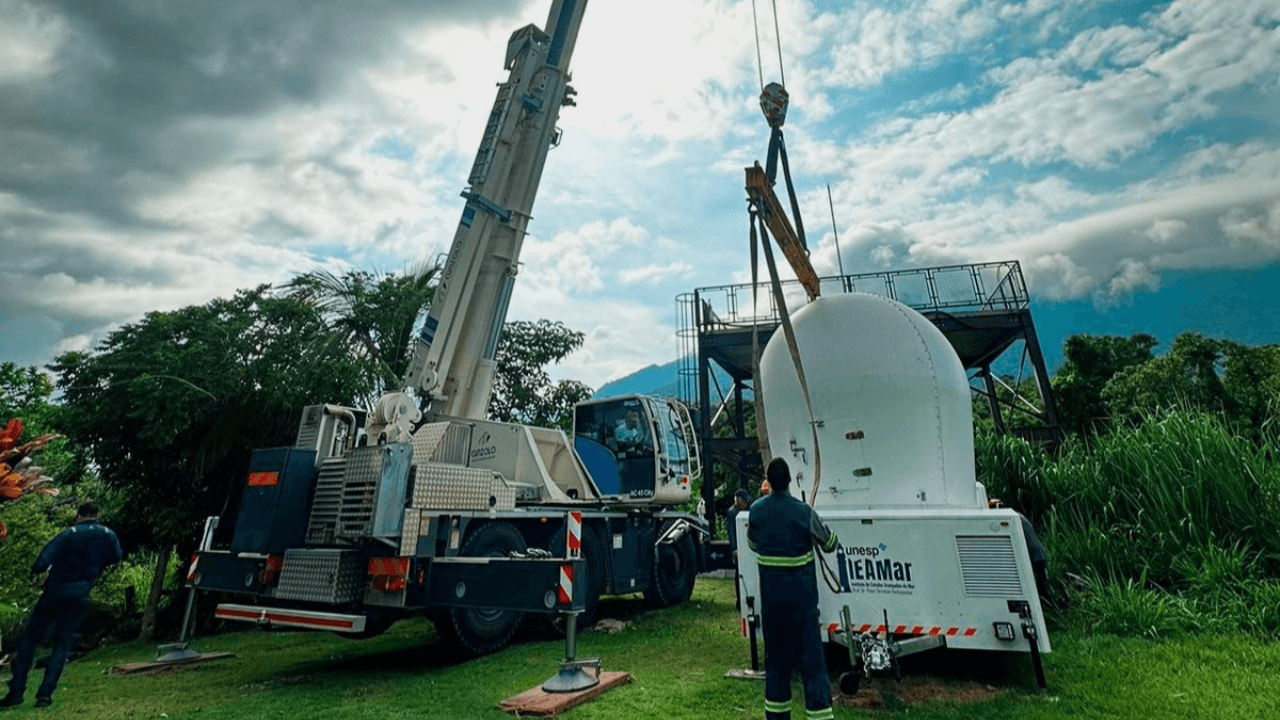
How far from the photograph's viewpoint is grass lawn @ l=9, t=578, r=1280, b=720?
14.6 ft

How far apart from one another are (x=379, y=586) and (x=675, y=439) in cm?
572

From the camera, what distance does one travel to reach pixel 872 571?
16.3 ft

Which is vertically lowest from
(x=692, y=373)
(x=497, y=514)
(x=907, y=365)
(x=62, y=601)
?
(x=62, y=601)

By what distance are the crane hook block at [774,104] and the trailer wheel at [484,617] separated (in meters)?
5.32

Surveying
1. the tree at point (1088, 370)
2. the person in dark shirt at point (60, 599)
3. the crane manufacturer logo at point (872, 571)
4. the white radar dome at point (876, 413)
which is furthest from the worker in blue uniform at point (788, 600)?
the tree at point (1088, 370)

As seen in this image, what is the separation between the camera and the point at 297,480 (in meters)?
6.56

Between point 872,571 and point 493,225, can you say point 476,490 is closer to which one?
point 493,225

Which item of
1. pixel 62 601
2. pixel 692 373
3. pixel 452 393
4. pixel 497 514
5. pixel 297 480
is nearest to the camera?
pixel 62 601

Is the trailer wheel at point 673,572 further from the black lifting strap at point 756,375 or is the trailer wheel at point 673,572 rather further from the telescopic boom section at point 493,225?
the black lifting strap at point 756,375

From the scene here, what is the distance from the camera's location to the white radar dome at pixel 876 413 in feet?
18.9

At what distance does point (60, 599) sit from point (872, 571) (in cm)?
730

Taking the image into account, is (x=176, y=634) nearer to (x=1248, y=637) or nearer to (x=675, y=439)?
(x=675, y=439)

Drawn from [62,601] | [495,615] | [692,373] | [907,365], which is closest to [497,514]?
[495,615]

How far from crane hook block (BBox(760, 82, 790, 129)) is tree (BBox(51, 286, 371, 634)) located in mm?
8613
